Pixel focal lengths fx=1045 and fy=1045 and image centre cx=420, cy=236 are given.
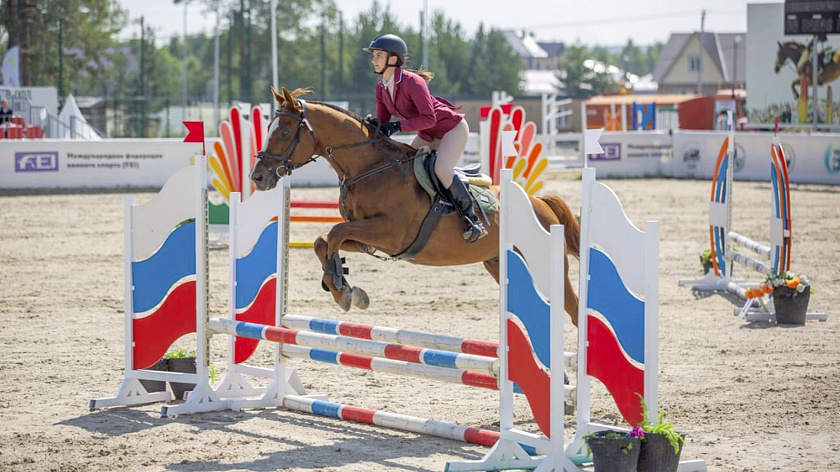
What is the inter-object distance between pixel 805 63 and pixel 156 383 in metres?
26.5

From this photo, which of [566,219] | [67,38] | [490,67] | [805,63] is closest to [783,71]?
[805,63]

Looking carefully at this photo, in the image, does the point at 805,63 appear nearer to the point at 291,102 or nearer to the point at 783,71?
the point at 783,71

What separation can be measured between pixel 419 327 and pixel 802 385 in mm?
3089

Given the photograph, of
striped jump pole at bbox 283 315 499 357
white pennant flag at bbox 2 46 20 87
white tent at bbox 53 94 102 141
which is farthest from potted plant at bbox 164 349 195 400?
white pennant flag at bbox 2 46 20 87

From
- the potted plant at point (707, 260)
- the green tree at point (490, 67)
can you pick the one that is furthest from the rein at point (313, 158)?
the green tree at point (490, 67)

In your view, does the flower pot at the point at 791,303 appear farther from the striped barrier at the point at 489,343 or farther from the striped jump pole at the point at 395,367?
the striped jump pole at the point at 395,367

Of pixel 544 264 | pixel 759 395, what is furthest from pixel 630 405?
pixel 759 395

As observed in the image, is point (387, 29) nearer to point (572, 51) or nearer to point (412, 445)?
point (572, 51)

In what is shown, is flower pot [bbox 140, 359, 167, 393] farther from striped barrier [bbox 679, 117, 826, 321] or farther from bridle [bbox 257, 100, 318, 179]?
striped barrier [bbox 679, 117, 826, 321]

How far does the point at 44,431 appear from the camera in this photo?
5445 mm

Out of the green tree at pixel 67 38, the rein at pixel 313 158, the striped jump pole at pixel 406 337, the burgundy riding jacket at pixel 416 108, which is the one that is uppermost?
the green tree at pixel 67 38

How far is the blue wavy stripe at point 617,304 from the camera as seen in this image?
4.44 m

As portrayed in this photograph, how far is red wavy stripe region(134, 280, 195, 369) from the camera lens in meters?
6.18

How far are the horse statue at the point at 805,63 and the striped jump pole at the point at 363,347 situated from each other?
25529mm
